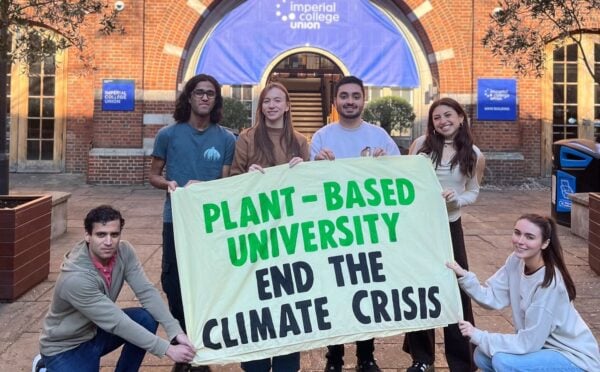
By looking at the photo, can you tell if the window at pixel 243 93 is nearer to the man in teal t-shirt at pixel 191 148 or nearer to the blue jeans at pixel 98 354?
the man in teal t-shirt at pixel 191 148

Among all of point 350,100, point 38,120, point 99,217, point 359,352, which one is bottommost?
point 359,352

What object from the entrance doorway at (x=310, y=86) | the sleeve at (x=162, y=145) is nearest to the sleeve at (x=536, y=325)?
the sleeve at (x=162, y=145)

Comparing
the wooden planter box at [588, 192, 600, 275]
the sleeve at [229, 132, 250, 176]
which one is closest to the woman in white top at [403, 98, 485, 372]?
the sleeve at [229, 132, 250, 176]

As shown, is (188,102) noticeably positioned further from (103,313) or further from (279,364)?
(279,364)

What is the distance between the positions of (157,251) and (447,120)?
14.0 ft

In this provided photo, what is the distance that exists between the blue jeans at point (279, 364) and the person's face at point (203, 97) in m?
1.52

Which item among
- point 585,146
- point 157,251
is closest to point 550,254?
point 157,251

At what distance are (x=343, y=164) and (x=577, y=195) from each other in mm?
5565

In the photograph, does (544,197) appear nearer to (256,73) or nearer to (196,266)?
(256,73)

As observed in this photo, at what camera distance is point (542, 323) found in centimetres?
248

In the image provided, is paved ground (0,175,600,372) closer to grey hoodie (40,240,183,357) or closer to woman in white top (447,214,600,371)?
grey hoodie (40,240,183,357)

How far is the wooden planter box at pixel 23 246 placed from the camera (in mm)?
4383

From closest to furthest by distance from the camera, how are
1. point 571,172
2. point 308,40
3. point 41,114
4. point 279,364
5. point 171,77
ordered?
point 279,364 < point 571,172 < point 171,77 < point 308,40 < point 41,114

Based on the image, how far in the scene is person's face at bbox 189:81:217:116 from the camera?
3.28m
